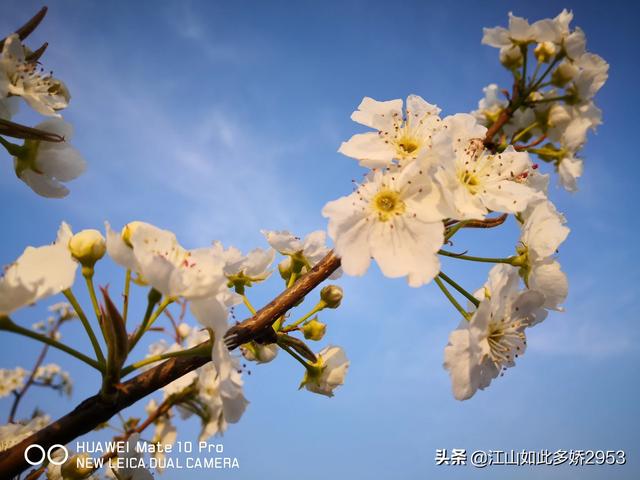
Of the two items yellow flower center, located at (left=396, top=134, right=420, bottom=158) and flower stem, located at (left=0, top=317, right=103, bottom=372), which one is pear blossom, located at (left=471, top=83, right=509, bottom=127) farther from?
flower stem, located at (left=0, top=317, right=103, bottom=372)

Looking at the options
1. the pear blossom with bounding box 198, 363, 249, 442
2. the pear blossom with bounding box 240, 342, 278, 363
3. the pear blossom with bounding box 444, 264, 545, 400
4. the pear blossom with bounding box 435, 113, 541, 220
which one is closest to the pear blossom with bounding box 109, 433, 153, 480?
the pear blossom with bounding box 198, 363, 249, 442

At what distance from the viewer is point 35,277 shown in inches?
44.9

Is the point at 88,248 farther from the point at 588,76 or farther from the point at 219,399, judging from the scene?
the point at 588,76

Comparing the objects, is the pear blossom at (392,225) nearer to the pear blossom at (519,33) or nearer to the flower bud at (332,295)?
the flower bud at (332,295)

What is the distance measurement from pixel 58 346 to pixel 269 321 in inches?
23.1

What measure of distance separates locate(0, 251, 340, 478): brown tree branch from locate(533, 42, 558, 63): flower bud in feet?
9.17

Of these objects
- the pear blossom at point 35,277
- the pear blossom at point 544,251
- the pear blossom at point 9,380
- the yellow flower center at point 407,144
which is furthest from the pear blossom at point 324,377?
the pear blossom at point 9,380

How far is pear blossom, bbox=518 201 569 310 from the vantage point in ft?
5.80

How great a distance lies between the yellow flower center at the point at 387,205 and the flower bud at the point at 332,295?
1.34 feet

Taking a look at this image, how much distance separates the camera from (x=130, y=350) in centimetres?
123

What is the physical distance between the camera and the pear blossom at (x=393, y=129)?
1688 mm

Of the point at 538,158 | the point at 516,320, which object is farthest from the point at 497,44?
the point at 516,320

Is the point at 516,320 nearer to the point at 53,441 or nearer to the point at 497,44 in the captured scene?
the point at 53,441

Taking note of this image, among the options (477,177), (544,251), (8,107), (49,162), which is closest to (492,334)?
(544,251)
